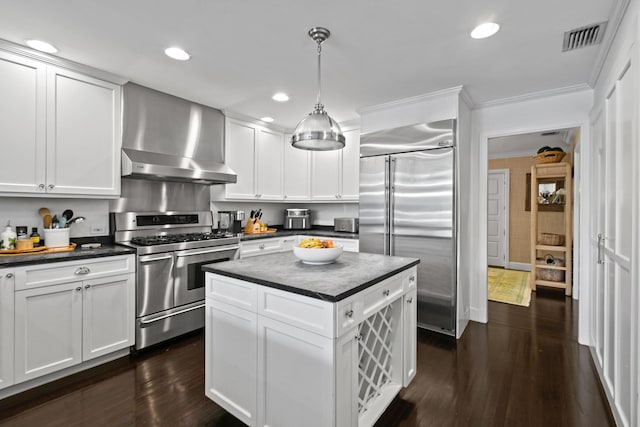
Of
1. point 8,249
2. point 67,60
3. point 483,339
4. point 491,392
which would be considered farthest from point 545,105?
point 8,249

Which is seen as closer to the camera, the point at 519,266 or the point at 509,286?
the point at 509,286

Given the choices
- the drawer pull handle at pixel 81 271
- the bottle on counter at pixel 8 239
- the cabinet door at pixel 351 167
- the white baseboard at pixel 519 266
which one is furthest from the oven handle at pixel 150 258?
the white baseboard at pixel 519 266

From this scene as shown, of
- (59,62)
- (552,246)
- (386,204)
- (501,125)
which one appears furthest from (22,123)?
(552,246)

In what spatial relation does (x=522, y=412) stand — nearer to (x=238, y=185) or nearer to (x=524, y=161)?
(x=238, y=185)

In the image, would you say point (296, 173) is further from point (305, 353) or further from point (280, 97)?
point (305, 353)

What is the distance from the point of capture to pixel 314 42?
228cm

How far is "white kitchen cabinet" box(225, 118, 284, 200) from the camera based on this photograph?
394 cm

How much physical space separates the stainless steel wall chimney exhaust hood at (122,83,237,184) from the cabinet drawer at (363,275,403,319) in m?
2.35

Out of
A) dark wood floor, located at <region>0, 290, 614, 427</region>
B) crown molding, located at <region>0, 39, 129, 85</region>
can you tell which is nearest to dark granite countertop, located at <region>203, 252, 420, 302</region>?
dark wood floor, located at <region>0, 290, 614, 427</region>

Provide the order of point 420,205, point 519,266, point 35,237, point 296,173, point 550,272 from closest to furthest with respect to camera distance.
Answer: point 35,237, point 420,205, point 296,173, point 550,272, point 519,266

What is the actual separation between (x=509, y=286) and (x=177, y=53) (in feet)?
17.8

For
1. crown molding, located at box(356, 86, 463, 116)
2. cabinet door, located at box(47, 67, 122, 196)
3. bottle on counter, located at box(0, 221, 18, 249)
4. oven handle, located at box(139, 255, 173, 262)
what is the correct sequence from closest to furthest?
bottle on counter, located at box(0, 221, 18, 249), cabinet door, located at box(47, 67, 122, 196), oven handle, located at box(139, 255, 173, 262), crown molding, located at box(356, 86, 463, 116)

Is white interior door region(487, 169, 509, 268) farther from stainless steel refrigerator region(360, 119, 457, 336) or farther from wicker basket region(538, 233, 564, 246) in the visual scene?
stainless steel refrigerator region(360, 119, 457, 336)

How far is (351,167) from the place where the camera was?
13.9ft
